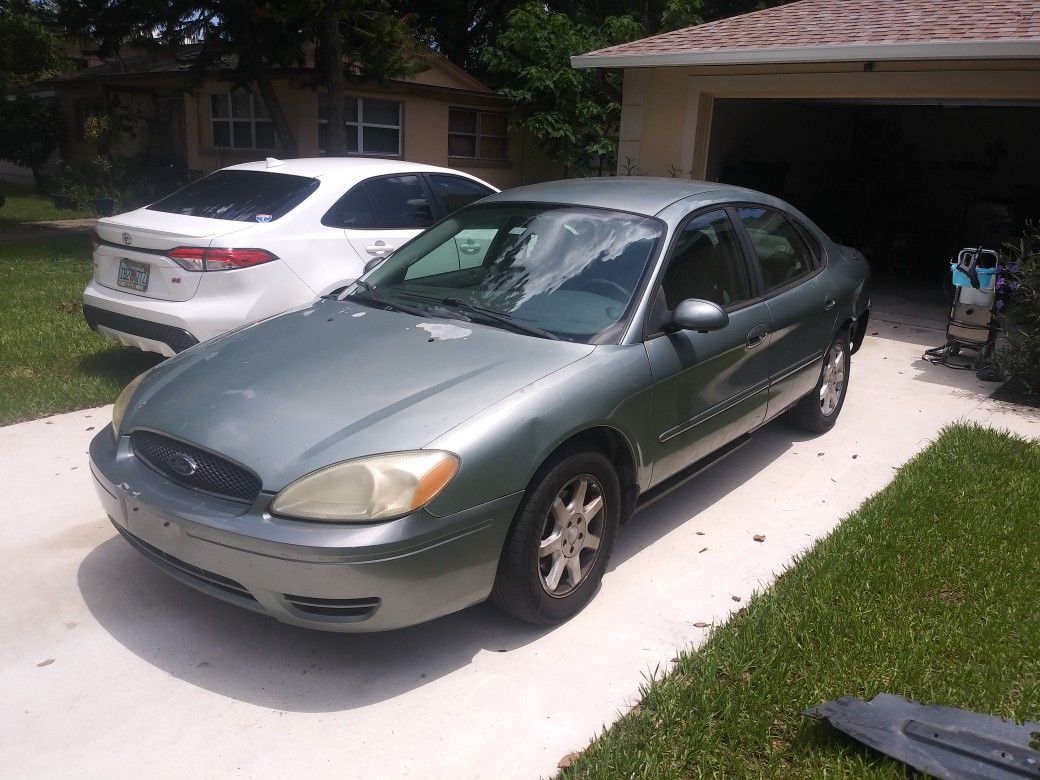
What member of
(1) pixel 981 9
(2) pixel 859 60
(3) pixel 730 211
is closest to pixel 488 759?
(3) pixel 730 211

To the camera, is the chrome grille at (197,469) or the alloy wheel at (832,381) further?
the alloy wheel at (832,381)

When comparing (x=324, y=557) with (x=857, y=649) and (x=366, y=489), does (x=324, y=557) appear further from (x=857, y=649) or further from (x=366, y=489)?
(x=857, y=649)

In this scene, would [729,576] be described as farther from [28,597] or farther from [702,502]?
[28,597]

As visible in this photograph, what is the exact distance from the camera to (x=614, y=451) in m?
3.73

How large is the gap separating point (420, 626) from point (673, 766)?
46.5 inches

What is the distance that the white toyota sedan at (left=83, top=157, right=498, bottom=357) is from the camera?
568 centimetres

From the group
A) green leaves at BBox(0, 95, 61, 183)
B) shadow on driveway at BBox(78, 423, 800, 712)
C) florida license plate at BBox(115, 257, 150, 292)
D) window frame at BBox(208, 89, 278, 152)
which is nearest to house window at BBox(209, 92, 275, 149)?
window frame at BBox(208, 89, 278, 152)

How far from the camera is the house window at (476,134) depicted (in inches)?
815

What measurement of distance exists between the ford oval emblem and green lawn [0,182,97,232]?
15.3m

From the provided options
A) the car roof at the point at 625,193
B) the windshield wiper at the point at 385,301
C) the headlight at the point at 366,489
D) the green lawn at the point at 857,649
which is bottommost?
the green lawn at the point at 857,649

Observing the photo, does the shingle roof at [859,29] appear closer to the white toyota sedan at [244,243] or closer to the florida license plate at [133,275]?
the white toyota sedan at [244,243]

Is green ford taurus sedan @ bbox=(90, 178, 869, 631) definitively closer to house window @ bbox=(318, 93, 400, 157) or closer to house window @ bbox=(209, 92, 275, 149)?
house window @ bbox=(318, 93, 400, 157)

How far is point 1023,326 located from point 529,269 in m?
4.60

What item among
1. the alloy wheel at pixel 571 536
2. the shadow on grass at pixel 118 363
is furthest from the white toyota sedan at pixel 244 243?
the alloy wheel at pixel 571 536
